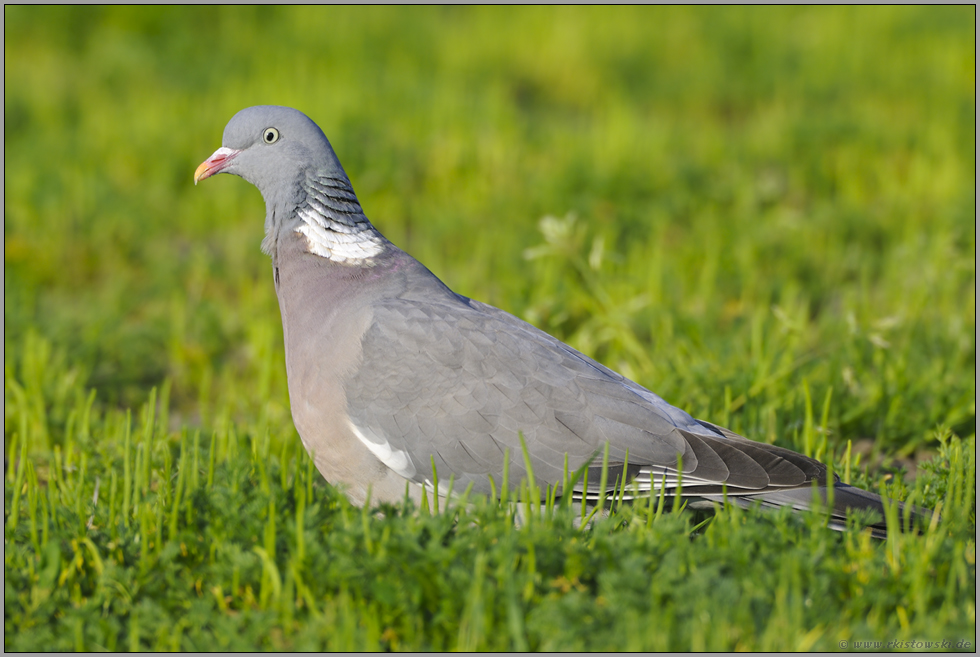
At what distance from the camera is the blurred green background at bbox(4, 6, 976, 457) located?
14.6 feet

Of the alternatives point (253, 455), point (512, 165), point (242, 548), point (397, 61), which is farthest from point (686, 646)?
point (397, 61)

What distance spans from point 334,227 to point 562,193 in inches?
124

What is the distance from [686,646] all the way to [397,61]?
7.54m

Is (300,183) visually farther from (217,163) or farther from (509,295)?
(509,295)

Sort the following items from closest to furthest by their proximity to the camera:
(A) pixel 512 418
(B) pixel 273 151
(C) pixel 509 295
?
(A) pixel 512 418 → (B) pixel 273 151 → (C) pixel 509 295

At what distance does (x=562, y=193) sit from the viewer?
6.22 meters

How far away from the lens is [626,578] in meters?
2.31

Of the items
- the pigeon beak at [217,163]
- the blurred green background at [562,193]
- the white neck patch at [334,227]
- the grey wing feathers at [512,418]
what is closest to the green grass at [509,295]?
the blurred green background at [562,193]

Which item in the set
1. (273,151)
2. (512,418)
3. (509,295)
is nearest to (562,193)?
(509,295)

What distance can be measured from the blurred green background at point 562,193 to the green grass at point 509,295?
0.03m

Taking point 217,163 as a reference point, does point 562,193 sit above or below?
above

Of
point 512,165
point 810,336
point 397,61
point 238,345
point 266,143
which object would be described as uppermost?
point 397,61

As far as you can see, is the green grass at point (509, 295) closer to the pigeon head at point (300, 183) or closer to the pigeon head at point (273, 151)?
the pigeon head at point (300, 183)

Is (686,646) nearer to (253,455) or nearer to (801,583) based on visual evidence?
(801,583)
